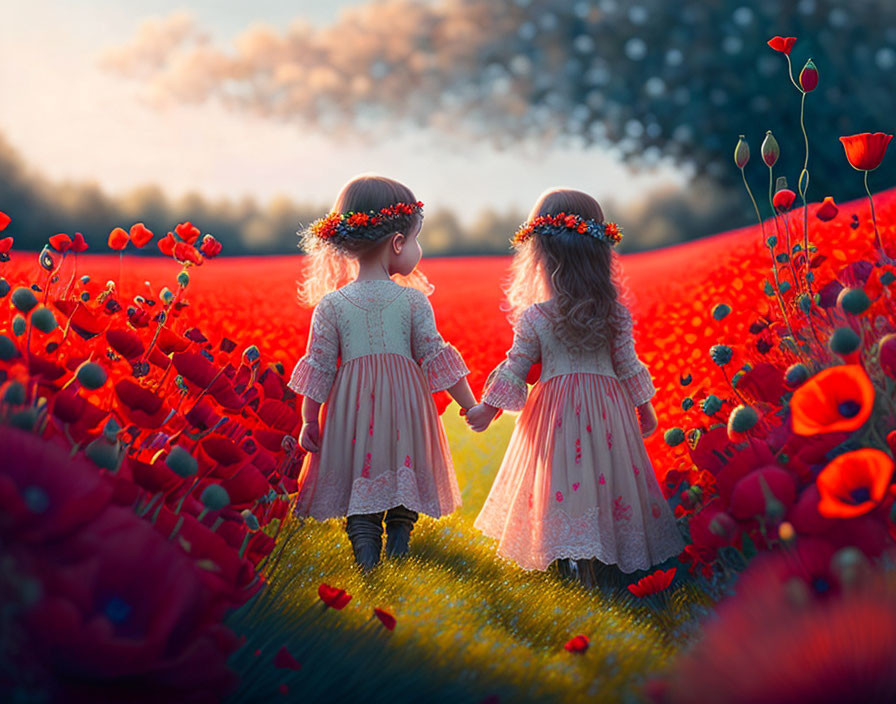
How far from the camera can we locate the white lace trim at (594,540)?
238 cm

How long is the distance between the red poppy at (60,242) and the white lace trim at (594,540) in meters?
1.54

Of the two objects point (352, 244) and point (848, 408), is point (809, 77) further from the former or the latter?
point (352, 244)

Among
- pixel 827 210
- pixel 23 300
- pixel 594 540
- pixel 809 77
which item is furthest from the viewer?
pixel 594 540

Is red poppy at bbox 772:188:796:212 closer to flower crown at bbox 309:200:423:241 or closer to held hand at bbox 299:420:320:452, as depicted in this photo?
flower crown at bbox 309:200:423:241

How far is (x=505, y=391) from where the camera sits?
258cm

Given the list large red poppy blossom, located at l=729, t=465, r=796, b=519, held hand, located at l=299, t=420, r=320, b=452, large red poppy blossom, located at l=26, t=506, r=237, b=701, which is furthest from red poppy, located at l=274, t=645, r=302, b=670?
held hand, located at l=299, t=420, r=320, b=452

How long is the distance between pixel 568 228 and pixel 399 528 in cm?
108

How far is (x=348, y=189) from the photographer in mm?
2744

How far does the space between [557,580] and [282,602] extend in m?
1.01

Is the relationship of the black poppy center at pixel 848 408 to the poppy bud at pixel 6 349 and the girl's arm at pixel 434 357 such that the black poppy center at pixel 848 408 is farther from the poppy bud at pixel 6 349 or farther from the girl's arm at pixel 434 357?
the girl's arm at pixel 434 357

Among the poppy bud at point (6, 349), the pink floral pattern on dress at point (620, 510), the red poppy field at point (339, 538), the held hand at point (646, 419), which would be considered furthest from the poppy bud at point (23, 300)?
the held hand at point (646, 419)

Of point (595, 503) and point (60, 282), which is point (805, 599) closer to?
point (595, 503)

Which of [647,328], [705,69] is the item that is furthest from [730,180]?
[647,328]

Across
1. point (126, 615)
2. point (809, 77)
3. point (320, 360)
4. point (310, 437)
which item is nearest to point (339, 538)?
point (310, 437)
